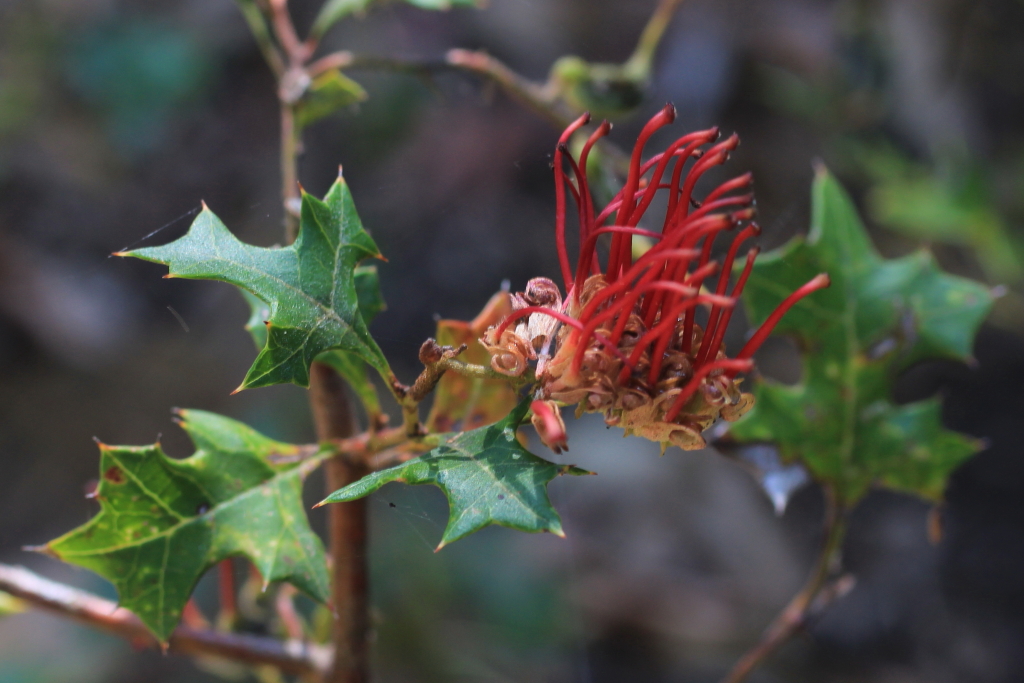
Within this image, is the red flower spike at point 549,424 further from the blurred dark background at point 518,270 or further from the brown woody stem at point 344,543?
the blurred dark background at point 518,270

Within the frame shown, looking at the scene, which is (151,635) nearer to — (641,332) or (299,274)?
(299,274)

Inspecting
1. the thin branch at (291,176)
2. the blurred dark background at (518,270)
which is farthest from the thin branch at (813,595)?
the blurred dark background at (518,270)

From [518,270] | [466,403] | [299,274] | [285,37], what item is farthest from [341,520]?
[518,270]

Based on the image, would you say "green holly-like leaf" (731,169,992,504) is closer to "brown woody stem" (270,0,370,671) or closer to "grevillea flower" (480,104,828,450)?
"grevillea flower" (480,104,828,450)

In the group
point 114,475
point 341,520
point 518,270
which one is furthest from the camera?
point 518,270

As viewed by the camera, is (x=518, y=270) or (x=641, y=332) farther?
(x=518, y=270)
